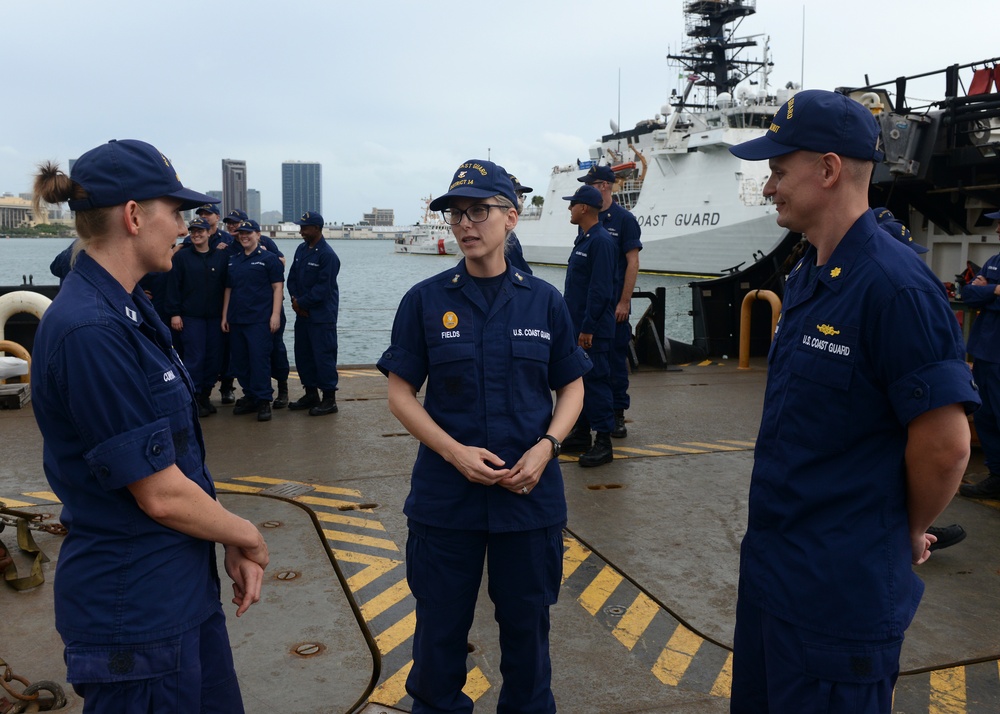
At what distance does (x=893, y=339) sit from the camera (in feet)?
5.59

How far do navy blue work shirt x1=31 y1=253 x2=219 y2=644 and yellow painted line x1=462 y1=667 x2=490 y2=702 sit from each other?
1264mm

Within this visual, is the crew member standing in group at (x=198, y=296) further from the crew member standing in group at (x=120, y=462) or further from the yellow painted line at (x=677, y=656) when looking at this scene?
the crew member standing in group at (x=120, y=462)

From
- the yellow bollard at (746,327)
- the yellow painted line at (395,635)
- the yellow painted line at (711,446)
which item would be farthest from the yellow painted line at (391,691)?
the yellow bollard at (746,327)

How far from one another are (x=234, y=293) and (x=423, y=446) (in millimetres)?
5073

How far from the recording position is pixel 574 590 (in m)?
3.52

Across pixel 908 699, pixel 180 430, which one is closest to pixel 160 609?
pixel 180 430

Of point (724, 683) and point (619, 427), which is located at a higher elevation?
point (619, 427)

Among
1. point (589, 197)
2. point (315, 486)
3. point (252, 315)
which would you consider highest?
point (589, 197)

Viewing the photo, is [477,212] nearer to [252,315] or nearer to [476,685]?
[476,685]

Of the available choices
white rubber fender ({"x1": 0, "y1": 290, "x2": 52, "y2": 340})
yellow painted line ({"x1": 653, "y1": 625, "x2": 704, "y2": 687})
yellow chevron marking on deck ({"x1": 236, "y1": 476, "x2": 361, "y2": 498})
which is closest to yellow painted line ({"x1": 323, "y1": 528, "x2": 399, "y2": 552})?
yellow chevron marking on deck ({"x1": 236, "y1": 476, "x2": 361, "y2": 498})

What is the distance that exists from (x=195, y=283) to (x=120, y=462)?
585cm

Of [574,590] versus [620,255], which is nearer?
[574,590]

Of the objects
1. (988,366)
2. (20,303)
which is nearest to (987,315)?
(988,366)

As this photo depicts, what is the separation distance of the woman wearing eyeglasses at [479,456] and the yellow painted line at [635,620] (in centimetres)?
80
